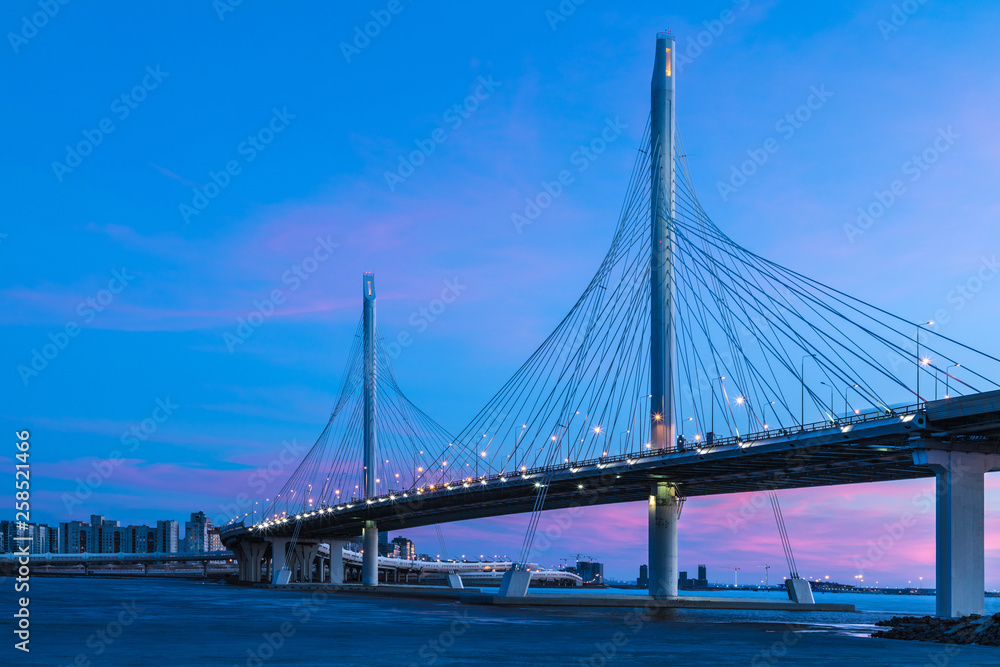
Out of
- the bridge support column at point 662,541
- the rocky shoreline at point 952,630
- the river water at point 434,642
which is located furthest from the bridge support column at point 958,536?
the bridge support column at point 662,541

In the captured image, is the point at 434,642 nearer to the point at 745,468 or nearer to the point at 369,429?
the point at 745,468

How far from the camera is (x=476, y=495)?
98938mm

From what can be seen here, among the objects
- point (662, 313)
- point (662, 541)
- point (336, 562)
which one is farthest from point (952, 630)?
point (336, 562)

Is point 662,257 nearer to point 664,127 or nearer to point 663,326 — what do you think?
point 663,326

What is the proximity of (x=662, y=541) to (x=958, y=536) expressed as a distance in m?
30.7

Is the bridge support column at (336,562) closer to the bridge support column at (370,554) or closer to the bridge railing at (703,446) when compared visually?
the bridge support column at (370,554)

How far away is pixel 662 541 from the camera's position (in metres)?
77.4

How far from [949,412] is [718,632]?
14.5m

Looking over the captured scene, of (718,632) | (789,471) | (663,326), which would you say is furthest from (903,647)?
(663,326)

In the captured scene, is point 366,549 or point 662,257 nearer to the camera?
point 662,257

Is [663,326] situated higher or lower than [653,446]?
higher

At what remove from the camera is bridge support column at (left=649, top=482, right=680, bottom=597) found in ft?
253

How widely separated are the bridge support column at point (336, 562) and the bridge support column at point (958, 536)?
11222cm

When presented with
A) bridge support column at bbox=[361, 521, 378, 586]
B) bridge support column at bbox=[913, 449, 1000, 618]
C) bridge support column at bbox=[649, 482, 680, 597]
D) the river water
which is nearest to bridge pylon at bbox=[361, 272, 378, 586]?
bridge support column at bbox=[361, 521, 378, 586]
